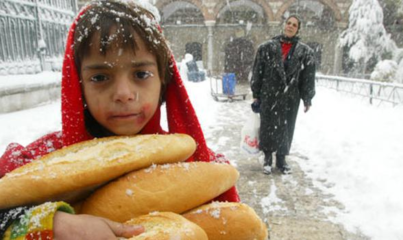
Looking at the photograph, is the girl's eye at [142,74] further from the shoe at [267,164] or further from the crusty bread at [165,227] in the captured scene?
the shoe at [267,164]

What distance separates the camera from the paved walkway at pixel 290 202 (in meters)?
3.17

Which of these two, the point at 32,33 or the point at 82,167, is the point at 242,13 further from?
the point at 82,167

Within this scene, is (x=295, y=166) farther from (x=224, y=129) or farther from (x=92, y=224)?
(x=92, y=224)

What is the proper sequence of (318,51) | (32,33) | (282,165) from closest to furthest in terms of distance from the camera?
1. (282,165)
2. (32,33)
3. (318,51)

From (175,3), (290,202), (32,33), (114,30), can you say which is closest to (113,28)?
(114,30)

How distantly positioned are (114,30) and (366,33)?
82.3ft

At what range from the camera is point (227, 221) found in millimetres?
962

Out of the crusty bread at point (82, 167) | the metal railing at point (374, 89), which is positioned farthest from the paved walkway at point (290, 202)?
the metal railing at point (374, 89)

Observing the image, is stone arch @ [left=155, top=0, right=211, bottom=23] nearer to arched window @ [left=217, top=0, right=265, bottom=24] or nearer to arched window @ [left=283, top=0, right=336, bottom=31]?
arched window @ [left=217, top=0, right=265, bottom=24]

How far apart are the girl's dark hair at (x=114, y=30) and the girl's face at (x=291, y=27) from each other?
145 inches

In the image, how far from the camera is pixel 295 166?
524 cm

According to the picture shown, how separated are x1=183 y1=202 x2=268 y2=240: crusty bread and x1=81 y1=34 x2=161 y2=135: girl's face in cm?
43

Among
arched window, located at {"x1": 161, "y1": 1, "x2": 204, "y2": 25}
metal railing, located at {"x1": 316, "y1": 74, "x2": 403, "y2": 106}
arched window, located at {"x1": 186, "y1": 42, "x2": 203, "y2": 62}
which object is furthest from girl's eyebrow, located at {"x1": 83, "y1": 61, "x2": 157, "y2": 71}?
arched window, located at {"x1": 186, "y1": 42, "x2": 203, "y2": 62}

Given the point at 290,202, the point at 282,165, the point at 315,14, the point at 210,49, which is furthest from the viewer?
the point at 210,49
